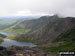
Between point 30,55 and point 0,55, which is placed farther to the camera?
point 30,55

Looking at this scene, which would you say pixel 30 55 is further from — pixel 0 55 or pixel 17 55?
pixel 0 55

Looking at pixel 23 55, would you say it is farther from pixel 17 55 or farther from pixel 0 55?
pixel 0 55

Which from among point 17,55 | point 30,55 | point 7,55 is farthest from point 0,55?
point 30,55

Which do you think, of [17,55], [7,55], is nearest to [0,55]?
[7,55]

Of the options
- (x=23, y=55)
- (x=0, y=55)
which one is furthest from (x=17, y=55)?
(x=0, y=55)

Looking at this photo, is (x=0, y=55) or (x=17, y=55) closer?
(x=0, y=55)

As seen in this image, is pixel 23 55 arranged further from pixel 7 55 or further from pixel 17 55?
pixel 7 55
